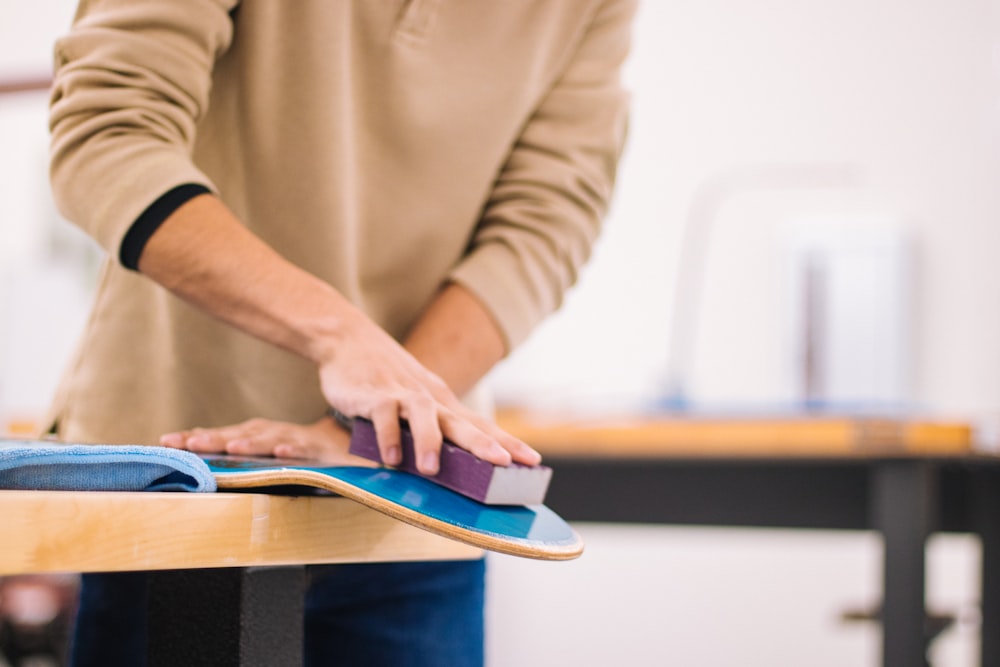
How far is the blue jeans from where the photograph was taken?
0.73 m

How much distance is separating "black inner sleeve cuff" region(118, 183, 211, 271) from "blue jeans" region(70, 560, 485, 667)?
27 centimetres

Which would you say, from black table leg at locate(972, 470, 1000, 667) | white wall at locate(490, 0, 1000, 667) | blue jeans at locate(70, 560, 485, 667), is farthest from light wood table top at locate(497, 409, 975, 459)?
white wall at locate(490, 0, 1000, 667)

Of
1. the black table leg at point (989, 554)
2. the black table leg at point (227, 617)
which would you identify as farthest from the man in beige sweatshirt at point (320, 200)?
the black table leg at point (989, 554)

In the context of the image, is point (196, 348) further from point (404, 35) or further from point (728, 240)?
point (728, 240)

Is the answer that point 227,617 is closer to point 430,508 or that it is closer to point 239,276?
point 430,508

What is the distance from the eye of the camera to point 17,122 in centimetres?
389

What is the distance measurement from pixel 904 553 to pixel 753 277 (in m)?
1.92

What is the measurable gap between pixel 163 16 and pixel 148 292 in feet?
0.71

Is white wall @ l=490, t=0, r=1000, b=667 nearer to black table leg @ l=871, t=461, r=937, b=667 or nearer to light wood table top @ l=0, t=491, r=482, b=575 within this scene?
black table leg @ l=871, t=461, r=937, b=667

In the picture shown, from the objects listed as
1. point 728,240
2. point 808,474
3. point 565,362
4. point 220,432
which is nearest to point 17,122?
point 565,362

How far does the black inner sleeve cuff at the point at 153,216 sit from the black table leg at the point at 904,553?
1.14 m

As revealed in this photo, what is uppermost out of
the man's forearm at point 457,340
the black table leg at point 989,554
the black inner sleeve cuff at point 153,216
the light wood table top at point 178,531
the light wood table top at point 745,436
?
the black inner sleeve cuff at point 153,216

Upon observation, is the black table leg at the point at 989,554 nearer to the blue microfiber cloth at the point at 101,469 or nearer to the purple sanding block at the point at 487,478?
the purple sanding block at the point at 487,478

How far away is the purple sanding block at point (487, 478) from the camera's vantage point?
0.47 metres
